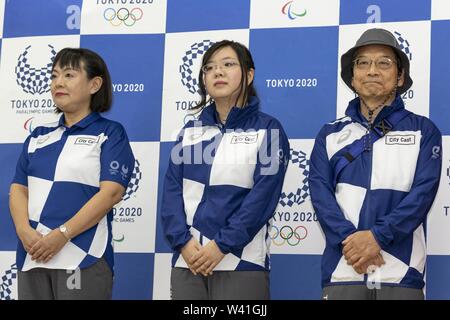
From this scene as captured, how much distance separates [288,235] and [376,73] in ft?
3.33

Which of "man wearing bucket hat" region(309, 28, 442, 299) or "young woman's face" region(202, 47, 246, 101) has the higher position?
"young woman's face" region(202, 47, 246, 101)

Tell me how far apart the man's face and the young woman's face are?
0.54 metres

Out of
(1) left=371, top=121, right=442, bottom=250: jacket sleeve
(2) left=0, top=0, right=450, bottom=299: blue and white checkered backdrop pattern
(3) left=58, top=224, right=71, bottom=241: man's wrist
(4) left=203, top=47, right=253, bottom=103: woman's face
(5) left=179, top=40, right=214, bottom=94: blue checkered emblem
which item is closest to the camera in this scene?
(1) left=371, top=121, right=442, bottom=250: jacket sleeve

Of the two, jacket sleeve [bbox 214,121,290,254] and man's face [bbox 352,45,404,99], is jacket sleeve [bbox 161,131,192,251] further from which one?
man's face [bbox 352,45,404,99]

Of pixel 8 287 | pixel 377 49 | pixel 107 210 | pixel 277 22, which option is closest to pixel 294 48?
pixel 277 22

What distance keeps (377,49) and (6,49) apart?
7.25 feet

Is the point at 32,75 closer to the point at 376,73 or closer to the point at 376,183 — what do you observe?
the point at 376,73

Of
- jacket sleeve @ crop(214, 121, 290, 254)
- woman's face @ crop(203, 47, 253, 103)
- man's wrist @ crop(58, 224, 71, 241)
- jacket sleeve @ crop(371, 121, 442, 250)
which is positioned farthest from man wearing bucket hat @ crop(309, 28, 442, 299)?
man's wrist @ crop(58, 224, 71, 241)

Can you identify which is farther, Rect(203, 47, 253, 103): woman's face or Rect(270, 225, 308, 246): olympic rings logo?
Rect(270, 225, 308, 246): olympic rings logo

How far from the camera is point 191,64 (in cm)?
472

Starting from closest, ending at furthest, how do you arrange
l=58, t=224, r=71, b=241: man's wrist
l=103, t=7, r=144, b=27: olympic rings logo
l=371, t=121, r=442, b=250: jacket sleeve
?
l=371, t=121, r=442, b=250: jacket sleeve, l=58, t=224, r=71, b=241: man's wrist, l=103, t=7, r=144, b=27: olympic rings logo

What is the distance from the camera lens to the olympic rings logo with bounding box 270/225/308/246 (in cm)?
441

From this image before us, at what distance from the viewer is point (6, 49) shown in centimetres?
500

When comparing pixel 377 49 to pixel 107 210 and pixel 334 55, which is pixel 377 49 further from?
pixel 107 210
